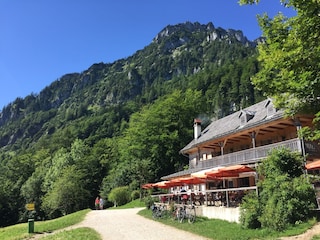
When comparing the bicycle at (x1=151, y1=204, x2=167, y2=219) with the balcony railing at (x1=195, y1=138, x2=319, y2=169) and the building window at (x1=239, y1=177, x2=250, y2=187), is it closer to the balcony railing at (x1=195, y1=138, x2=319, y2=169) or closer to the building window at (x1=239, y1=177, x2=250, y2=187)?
the balcony railing at (x1=195, y1=138, x2=319, y2=169)

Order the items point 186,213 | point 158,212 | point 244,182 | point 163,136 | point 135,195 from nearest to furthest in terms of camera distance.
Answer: point 186,213
point 158,212
point 244,182
point 135,195
point 163,136

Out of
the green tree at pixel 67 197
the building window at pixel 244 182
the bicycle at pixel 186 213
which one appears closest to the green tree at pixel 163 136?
the green tree at pixel 67 197

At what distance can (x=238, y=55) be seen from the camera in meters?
192

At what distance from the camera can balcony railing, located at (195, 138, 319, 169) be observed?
852 inches

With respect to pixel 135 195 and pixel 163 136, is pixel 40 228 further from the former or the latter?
pixel 163 136

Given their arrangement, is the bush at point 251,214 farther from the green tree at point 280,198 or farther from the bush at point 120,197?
the bush at point 120,197

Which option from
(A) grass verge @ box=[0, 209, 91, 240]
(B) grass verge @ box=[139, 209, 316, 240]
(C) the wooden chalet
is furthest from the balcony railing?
(A) grass verge @ box=[0, 209, 91, 240]

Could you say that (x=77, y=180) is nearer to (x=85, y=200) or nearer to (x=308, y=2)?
(x=85, y=200)

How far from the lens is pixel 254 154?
25562mm

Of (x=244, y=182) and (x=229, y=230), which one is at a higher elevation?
(x=244, y=182)

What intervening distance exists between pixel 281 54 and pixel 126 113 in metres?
139

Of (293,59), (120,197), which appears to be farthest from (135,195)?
(293,59)

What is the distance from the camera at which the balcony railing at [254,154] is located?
21.6 m

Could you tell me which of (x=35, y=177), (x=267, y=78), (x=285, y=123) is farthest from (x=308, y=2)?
(x=35, y=177)
